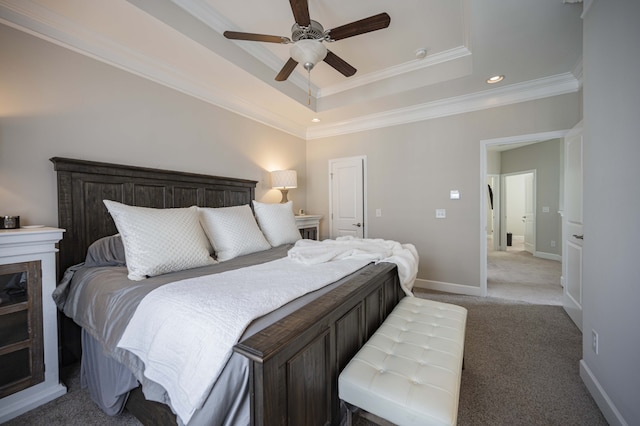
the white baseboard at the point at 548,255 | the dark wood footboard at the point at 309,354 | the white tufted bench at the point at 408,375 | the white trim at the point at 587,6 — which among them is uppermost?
the white trim at the point at 587,6

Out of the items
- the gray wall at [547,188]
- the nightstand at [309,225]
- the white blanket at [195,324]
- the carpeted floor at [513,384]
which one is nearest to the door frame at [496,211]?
the gray wall at [547,188]

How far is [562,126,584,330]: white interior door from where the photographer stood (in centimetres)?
249

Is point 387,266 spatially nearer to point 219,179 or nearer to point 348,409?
point 348,409

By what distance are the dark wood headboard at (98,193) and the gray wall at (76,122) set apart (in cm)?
10

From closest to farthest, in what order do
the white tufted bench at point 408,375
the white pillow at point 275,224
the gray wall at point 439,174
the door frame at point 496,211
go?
1. the white tufted bench at point 408,375
2. the white pillow at point 275,224
3. the gray wall at point 439,174
4. the door frame at point 496,211

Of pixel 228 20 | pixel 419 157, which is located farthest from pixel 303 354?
pixel 419 157

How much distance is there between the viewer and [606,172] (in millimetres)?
1435

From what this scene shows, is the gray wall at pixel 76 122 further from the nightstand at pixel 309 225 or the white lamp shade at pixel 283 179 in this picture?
the nightstand at pixel 309 225

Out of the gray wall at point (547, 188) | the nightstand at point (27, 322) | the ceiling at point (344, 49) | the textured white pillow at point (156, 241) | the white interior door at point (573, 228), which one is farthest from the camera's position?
the gray wall at point (547, 188)

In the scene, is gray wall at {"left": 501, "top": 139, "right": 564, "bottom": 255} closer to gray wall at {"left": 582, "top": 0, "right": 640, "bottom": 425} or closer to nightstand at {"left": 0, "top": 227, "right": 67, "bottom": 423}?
gray wall at {"left": 582, "top": 0, "right": 640, "bottom": 425}

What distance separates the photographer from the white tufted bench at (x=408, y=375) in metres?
0.99

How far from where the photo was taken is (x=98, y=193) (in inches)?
80.9

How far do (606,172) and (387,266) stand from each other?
1363 millimetres

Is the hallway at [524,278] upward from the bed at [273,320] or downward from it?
downward
